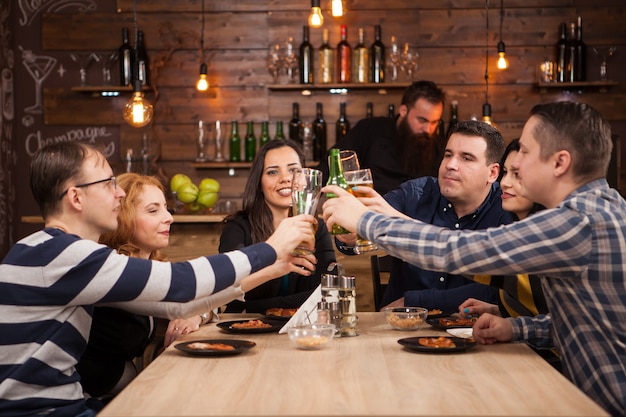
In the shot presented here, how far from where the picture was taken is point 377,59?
5789 mm

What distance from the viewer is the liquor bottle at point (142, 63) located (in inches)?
227

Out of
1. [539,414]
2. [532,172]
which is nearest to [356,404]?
[539,414]

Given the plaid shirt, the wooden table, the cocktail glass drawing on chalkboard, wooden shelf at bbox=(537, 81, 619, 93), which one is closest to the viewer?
the wooden table

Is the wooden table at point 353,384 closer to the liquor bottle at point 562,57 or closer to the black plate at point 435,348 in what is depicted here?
the black plate at point 435,348

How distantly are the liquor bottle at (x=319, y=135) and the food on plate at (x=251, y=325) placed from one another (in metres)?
3.44

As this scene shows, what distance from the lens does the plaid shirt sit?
1851 millimetres

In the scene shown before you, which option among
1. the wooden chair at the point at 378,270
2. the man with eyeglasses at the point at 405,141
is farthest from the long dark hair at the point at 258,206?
the man with eyeglasses at the point at 405,141

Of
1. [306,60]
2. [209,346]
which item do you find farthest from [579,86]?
[209,346]

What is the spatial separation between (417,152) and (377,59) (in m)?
0.99

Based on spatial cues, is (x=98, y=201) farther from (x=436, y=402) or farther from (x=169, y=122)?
(x=169, y=122)

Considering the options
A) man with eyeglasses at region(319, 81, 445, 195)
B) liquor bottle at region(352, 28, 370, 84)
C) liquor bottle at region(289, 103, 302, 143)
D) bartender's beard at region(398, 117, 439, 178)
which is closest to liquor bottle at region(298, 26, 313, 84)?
liquor bottle at region(289, 103, 302, 143)

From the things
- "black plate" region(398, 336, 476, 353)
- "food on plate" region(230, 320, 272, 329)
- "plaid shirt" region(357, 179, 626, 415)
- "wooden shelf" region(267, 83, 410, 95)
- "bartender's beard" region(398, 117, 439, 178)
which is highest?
"wooden shelf" region(267, 83, 410, 95)

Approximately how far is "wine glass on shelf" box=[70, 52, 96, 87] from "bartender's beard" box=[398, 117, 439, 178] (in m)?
2.37

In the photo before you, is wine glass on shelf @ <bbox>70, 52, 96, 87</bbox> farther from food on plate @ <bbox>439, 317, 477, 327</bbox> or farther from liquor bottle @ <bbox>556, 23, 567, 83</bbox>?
food on plate @ <bbox>439, 317, 477, 327</bbox>
